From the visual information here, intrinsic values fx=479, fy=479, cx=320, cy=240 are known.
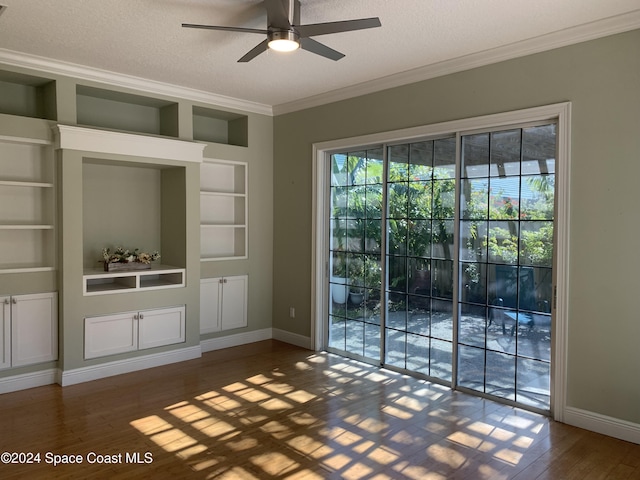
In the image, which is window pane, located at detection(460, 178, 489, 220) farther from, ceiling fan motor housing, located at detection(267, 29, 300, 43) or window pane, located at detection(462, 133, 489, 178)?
ceiling fan motor housing, located at detection(267, 29, 300, 43)

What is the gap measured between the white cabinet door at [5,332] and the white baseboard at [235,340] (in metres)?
1.86

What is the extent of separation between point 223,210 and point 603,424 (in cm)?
427

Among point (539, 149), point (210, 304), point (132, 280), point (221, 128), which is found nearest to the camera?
point (539, 149)

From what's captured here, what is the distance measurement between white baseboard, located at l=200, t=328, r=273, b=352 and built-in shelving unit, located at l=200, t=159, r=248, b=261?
930mm

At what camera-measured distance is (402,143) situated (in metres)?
4.59

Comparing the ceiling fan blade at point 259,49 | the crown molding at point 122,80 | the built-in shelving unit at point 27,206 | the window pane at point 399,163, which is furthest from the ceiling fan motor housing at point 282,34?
the built-in shelving unit at point 27,206

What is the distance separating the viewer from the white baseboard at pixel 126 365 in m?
4.27

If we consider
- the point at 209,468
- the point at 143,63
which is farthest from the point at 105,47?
the point at 209,468

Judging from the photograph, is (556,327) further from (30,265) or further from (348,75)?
(30,265)

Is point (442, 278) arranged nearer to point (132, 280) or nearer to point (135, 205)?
point (132, 280)

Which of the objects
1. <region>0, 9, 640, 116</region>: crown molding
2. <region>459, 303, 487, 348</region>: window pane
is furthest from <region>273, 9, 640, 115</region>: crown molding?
<region>459, 303, 487, 348</region>: window pane

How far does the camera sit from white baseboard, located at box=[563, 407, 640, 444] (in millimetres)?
3193

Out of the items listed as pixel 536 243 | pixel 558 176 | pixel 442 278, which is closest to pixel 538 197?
pixel 558 176

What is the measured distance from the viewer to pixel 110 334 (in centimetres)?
452
